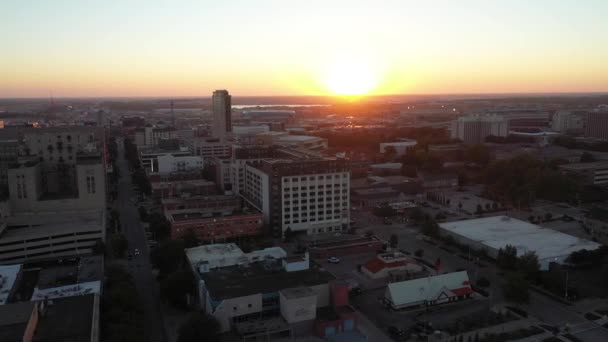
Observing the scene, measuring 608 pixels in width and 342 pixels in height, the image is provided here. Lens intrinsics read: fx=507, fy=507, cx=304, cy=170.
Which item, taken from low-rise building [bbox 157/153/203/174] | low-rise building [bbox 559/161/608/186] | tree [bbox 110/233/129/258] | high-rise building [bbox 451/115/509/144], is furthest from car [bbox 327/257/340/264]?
high-rise building [bbox 451/115/509/144]

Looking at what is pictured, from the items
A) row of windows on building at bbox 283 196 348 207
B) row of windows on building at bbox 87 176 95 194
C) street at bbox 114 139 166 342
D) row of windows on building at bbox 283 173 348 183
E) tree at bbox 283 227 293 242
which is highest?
row of windows on building at bbox 283 173 348 183

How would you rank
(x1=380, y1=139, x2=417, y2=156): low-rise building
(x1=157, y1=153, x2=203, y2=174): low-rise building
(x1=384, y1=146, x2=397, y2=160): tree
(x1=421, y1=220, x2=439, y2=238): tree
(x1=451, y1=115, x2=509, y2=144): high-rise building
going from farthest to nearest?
1. (x1=451, y1=115, x2=509, y2=144): high-rise building
2. (x1=380, y1=139, x2=417, y2=156): low-rise building
3. (x1=384, y1=146, x2=397, y2=160): tree
4. (x1=157, y1=153, x2=203, y2=174): low-rise building
5. (x1=421, y1=220, x2=439, y2=238): tree

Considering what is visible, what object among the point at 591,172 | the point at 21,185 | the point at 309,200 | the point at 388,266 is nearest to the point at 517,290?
the point at 388,266

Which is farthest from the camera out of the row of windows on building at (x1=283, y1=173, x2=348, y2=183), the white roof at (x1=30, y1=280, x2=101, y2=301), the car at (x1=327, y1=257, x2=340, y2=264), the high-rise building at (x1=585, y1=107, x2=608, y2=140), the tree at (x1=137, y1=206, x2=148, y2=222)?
the high-rise building at (x1=585, y1=107, x2=608, y2=140)

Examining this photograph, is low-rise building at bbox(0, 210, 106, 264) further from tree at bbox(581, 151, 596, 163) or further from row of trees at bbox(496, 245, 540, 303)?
tree at bbox(581, 151, 596, 163)

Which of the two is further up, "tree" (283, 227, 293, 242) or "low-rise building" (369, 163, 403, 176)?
"low-rise building" (369, 163, 403, 176)

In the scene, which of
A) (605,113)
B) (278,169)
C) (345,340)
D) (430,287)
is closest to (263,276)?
(345,340)
